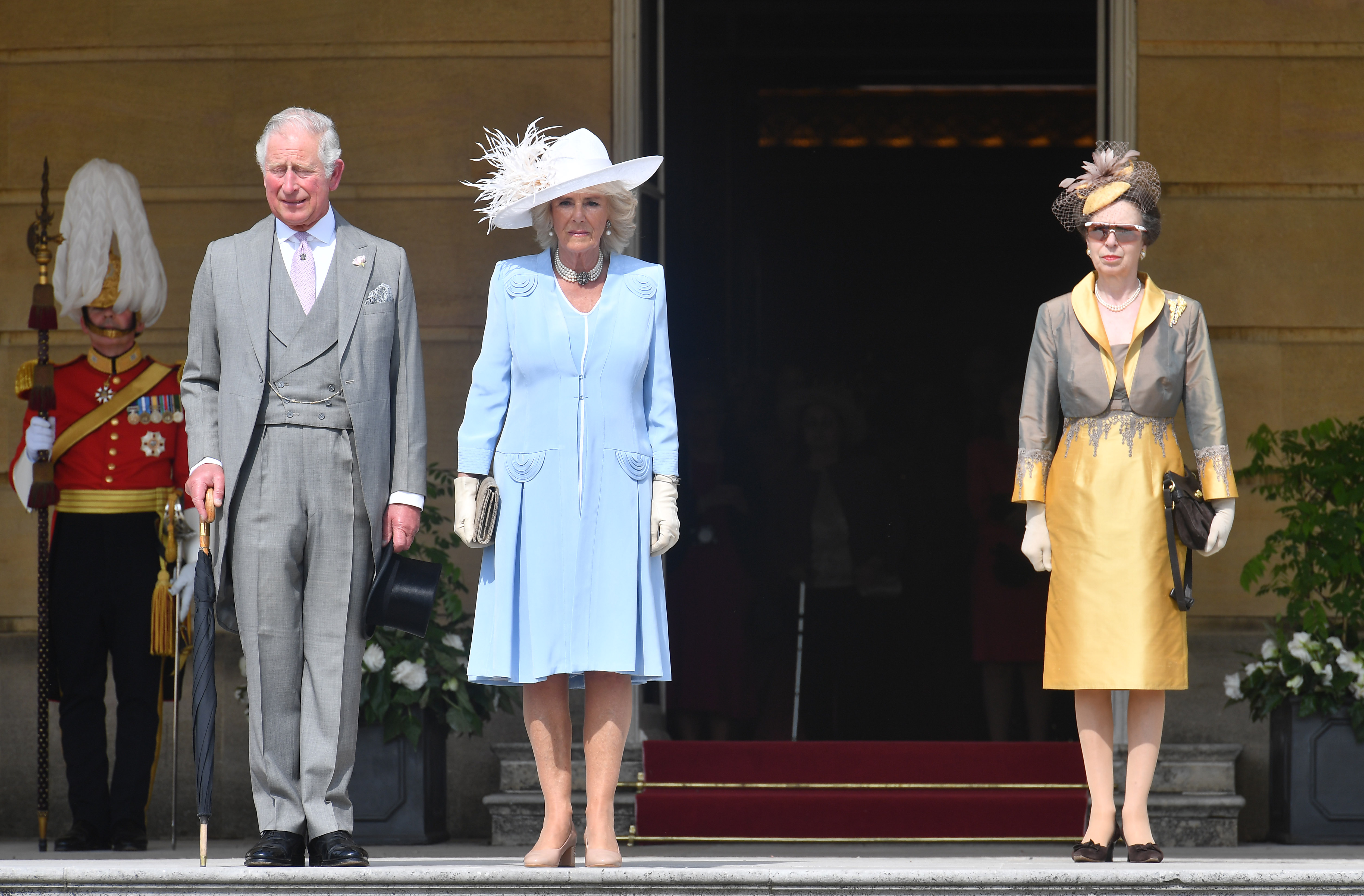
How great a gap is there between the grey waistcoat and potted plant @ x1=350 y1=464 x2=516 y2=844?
1.84 metres

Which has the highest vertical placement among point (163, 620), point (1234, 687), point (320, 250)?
point (320, 250)

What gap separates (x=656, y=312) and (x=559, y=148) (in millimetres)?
504

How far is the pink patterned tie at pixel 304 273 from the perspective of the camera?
16.8ft

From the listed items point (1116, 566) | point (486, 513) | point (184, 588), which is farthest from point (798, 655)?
point (486, 513)

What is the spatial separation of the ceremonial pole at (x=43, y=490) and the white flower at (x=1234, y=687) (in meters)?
4.26

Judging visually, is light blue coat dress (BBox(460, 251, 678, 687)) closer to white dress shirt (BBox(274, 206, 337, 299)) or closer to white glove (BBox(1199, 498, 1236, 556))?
white dress shirt (BBox(274, 206, 337, 299))

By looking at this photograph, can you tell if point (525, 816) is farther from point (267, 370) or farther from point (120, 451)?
point (267, 370)

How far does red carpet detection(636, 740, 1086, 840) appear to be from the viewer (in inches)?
273

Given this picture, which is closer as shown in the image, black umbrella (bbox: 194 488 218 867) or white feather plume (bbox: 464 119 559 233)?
black umbrella (bbox: 194 488 218 867)

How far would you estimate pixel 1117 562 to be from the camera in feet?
17.7

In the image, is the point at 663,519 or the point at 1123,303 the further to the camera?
the point at 1123,303

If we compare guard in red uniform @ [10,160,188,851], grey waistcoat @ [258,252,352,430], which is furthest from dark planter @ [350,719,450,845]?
grey waistcoat @ [258,252,352,430]

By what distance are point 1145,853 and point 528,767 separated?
2622mm

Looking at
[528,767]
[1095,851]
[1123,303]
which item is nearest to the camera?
[1095,851]
